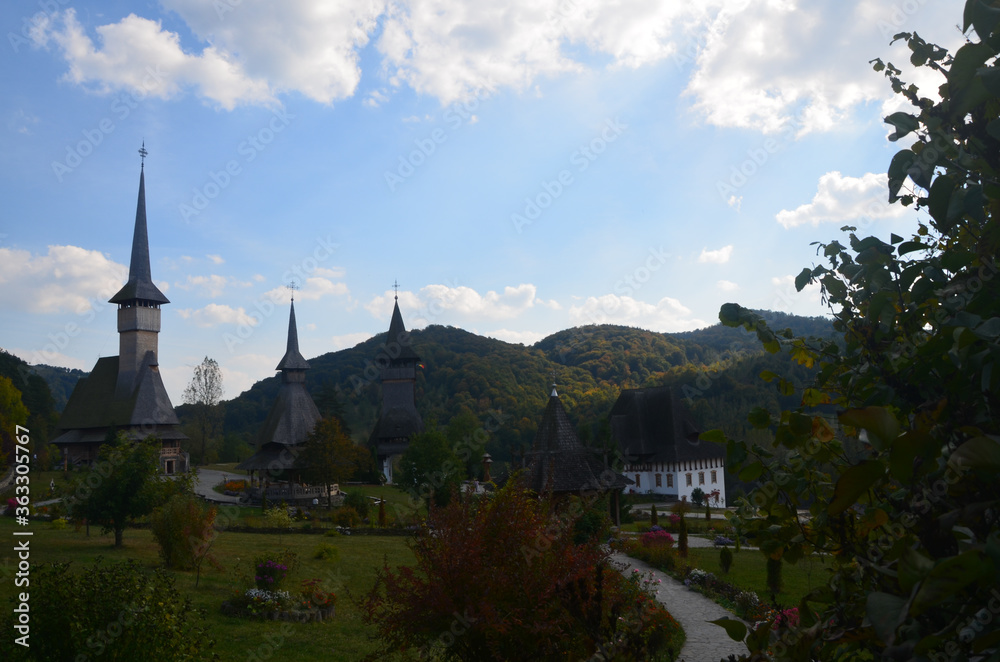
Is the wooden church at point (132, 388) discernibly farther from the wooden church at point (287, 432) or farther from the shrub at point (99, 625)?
the shrub at point (99, 625)

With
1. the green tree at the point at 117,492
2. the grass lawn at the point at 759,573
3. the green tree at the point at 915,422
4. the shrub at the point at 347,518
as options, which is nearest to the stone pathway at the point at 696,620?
the grass lawn at the point at 759,573

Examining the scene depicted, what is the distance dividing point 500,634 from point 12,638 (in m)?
5.11

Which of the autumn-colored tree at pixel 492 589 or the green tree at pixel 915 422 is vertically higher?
the green tree at pixel 915 422

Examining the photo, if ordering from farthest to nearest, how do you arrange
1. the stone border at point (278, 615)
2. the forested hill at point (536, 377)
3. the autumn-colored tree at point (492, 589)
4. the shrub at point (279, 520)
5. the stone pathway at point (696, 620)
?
the forested hill at point (536, 377) → the shrub at point (279, 520) → the stone border at point (278, 615) → the stone pathway at point (696, 620) → the autumn-colored tree at point (492, 589)

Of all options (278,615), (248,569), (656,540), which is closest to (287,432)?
(248,569)

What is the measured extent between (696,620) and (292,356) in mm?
36295

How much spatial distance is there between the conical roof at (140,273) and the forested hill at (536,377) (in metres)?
17.9

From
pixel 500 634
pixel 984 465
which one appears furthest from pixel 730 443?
pixel 500 634

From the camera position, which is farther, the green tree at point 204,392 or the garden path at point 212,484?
the green tree at point 204,392

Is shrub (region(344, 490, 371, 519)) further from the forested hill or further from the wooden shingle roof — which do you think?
the forested hill

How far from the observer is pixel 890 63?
82.6 inches

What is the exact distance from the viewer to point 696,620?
42.6 ft

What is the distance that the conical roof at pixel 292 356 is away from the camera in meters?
43.3

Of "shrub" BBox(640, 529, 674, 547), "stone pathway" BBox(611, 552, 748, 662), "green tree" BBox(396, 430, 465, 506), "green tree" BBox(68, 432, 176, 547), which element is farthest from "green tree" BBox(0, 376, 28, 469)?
"stone pathway" BBox(611, 552, 748, 662)
